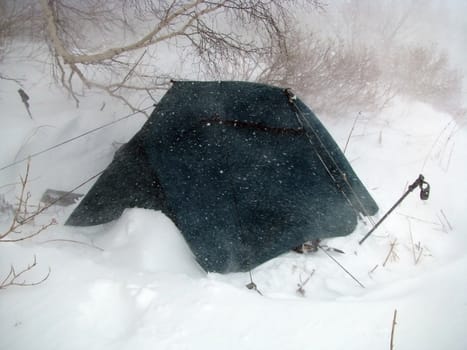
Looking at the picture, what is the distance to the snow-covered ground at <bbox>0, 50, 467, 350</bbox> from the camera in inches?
72.2

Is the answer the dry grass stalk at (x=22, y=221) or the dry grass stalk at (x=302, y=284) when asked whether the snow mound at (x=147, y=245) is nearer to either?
the dry grass stalk at (x=22, y=221)

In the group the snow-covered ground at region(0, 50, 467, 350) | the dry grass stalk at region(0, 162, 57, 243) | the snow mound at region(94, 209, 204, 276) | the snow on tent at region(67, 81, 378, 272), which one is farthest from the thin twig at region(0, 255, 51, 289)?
the snow on tent at region(67, 81, 378, 272)

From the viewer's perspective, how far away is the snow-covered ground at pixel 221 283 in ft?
6.02

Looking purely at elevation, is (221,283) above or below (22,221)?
above

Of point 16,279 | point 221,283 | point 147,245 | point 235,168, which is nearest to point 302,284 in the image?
point 221,283

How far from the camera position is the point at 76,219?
316 centimetres

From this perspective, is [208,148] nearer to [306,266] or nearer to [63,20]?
[306,266]

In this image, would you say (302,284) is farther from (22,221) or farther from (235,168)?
(22,221)

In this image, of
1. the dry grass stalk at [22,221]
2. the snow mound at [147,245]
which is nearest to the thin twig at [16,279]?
the dry grass stalk at [22,221]

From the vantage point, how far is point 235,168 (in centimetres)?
290

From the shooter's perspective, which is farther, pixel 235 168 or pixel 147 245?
pixel 235 168

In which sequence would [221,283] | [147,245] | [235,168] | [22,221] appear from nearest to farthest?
[22,221]
[221,283]
[147,245]
[235,168]

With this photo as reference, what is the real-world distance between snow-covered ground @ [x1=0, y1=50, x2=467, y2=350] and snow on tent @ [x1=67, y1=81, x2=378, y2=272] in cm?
22

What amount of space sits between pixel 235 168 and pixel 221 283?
1.09 m
